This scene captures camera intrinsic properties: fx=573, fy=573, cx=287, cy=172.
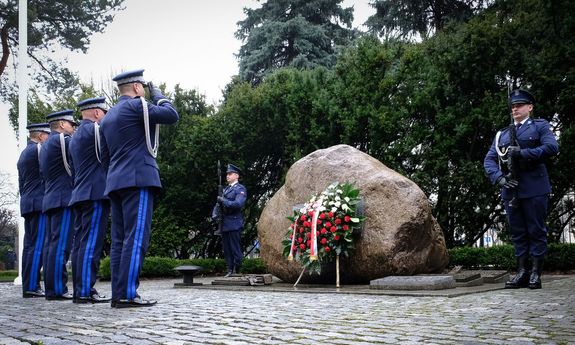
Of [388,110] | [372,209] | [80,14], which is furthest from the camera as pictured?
[80,14]

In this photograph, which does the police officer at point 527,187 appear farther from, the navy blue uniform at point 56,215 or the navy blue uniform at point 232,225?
the navy blue uniform at point 56,215

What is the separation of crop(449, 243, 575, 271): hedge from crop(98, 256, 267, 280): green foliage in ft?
16.0

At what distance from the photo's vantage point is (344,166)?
9.28 meters

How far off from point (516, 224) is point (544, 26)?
225 inches

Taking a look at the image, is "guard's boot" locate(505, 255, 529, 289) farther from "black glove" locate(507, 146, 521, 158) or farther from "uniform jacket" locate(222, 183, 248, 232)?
"uniform jacket" locate(222, 183, 248, 232)

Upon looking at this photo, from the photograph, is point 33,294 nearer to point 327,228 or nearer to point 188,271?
point 188,271

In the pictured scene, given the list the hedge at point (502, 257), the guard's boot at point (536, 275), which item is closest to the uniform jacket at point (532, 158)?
the guard's boot at point (536, 275)

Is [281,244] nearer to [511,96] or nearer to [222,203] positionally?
[222,203]

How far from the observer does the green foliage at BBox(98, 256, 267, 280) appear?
13.4m

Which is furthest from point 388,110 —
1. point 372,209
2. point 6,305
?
Result: point 6,305

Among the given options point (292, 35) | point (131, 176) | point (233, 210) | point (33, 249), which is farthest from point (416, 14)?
point (131, 176)

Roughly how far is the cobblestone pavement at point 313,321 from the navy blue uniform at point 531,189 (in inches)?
30.0

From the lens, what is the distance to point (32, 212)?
8.48 m

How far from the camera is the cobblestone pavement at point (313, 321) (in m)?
3.82
